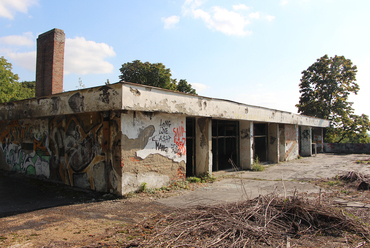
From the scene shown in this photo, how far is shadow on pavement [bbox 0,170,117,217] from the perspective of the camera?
6113 mm

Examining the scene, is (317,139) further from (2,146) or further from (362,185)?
(2,146)

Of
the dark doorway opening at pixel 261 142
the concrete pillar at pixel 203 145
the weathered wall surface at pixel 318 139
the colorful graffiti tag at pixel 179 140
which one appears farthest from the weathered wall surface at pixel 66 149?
the weathered wall surface at pixel 318 139

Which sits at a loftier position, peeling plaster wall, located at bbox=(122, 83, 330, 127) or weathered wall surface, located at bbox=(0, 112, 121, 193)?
peeling plaster wall, located at bbox=(122, 83, 330, 127)

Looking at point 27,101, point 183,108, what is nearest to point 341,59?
point 183,108

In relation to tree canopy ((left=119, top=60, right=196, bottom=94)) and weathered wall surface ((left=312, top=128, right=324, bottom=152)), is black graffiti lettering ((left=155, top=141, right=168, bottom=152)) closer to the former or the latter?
weathered wall surface ((left=312, top=128, right=324, bottom=152))

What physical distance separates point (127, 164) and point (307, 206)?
4.40 metres

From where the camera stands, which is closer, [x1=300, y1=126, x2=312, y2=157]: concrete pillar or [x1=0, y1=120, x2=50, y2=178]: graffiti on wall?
[x1=0, y1=120, x2=50, y2=178]: graffiti on wall

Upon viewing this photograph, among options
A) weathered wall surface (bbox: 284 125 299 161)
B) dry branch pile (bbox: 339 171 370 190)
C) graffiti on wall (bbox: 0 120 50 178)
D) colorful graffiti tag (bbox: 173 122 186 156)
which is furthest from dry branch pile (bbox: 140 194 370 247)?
weathered wall surface (bbox: 284 125 299 161)

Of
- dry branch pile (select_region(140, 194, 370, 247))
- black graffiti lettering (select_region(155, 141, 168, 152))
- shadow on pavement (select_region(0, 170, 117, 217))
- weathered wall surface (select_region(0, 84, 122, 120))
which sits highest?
weathered wall surface (select_region(0, 84, 122, 120))

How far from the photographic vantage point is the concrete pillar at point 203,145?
950cm

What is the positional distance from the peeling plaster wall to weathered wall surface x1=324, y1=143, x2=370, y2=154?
48.7ft

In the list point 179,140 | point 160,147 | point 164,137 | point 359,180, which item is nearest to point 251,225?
point 160,147

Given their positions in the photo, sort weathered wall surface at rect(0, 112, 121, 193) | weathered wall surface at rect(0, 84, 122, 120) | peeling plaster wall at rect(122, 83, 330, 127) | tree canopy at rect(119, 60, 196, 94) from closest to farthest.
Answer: weathered wall surface at rect(0, 84, 122, 120) < peeling plaster wall at rect(122, 83, 330, 127) < weathered wall surface at rect(0, 112, 121, 193) < tree canopy at rect(119, 60, 196, 94)

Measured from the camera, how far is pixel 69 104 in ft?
25.1
